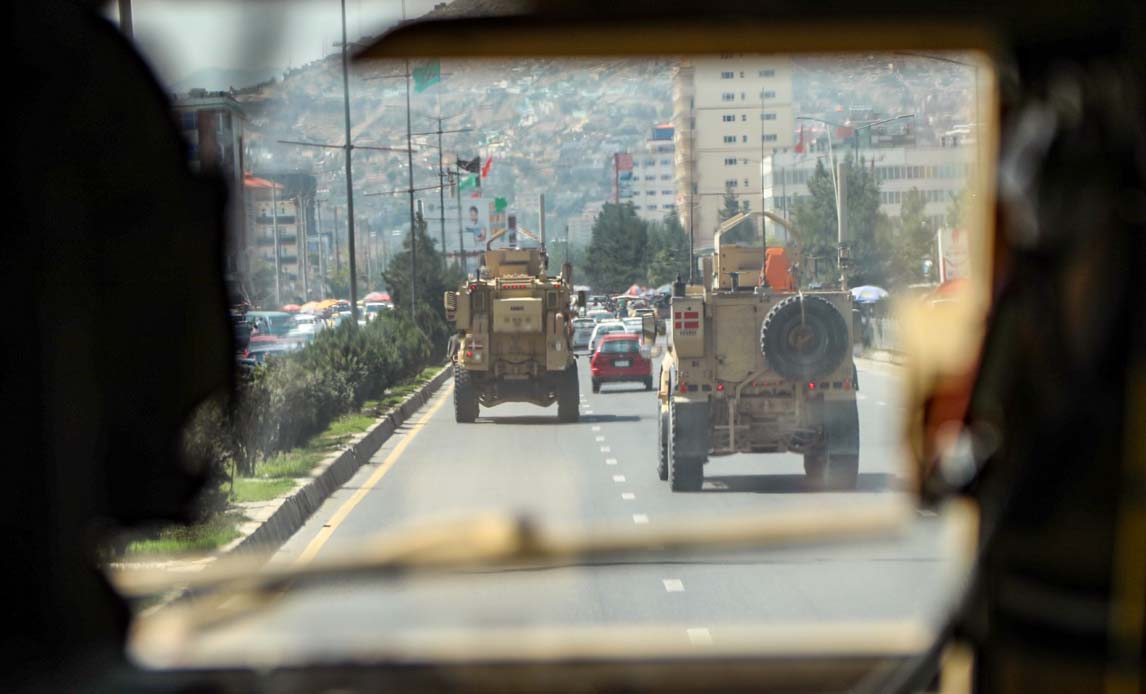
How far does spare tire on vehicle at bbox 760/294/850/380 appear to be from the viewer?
7.89 meters

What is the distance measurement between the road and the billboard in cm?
51

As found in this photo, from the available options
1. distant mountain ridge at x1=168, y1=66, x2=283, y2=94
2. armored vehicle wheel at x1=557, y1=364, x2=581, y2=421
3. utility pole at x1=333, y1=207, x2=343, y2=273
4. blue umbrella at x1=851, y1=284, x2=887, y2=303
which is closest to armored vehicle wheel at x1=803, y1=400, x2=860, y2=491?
blue umbrella at x1=851, y1=284, x2=887, y2=303

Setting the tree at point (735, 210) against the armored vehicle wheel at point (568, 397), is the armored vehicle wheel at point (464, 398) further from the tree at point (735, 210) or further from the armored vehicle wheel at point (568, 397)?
the tree at point (735, 210)

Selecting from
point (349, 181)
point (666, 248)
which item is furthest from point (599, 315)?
point (349, 181)

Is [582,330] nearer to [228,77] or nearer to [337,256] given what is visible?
[337,256]

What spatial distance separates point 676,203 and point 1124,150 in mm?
928

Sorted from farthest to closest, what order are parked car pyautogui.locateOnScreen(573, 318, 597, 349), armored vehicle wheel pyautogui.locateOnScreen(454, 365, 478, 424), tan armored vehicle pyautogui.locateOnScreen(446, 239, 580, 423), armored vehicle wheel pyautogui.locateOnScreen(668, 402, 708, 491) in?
armored vehicle wheel pyautogui.locateOnScreen(668, 402, 708, 491) < armored vehicle wheel pyautogui.locateOnScreen(454, 365, 478, 424) < tan armored vehicle pyautogui.locateOnScreen(446, 239, 580, 423) < parked car pyautogui.locateOnScreen(573, 318, 597, 349)

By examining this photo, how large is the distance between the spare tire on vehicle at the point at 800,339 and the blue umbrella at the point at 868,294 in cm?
386

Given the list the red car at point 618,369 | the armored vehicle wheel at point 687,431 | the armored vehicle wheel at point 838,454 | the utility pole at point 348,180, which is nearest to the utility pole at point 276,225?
the utility pole at point 348,180

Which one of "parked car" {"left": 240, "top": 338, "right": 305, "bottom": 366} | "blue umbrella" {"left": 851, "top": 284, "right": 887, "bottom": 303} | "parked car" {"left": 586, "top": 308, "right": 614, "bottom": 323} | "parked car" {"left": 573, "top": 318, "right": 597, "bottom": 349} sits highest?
"blue umbrella" {"left": 851, "top": 284, "right": 887, "bottom": 303}

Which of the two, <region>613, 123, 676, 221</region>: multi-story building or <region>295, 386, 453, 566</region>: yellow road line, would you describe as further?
<region>295, 386, 453, 566</region>: yellow road line

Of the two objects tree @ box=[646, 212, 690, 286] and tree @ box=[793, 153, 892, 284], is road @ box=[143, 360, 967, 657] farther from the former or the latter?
tree @ box=[646, 212, 690, 286]

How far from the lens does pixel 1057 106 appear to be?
198 cm

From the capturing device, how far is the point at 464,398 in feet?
33.1
